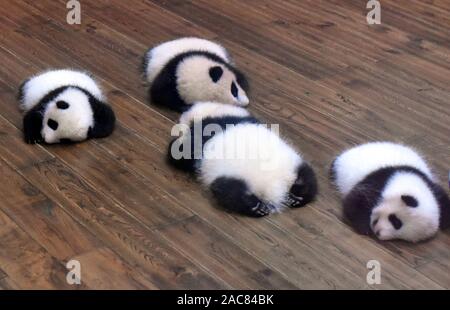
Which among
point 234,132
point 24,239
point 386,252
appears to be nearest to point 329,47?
point 234,132

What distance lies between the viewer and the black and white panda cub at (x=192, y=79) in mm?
2975

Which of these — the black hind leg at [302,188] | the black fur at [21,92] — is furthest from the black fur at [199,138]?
the black fur at [21,92]

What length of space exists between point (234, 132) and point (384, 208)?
0.59m

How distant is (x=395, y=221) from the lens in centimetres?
232

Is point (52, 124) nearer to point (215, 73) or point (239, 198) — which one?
point (215, 73)

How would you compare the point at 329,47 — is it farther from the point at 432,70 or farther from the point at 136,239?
the point at 136,239

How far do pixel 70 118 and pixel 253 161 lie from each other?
2.56 feet

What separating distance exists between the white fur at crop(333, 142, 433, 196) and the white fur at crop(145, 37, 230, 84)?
2.89 ft

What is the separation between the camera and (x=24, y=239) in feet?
7.56

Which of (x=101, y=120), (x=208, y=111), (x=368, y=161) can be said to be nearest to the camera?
(x=368, y=161)

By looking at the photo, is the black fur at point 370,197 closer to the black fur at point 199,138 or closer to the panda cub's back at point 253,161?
the panda cub's back at point 253,161

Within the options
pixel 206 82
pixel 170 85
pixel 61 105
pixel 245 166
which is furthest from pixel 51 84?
pixel 245 166

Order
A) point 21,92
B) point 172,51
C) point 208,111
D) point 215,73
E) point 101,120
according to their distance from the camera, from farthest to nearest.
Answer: point 172,51 < point 21,92 < point 215,73 < point 101,120 < point 208,111

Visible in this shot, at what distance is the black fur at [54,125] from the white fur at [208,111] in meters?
0.31
